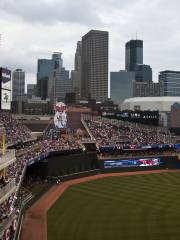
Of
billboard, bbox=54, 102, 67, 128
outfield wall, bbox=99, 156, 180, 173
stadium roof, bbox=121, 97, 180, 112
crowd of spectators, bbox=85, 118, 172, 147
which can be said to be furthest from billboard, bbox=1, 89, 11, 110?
stadium roof, bbox=121, 97, 180, 112

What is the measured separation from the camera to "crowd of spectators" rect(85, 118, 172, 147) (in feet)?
242

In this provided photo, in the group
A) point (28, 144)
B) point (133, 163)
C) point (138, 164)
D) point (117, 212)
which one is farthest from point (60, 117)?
point (117, 212)

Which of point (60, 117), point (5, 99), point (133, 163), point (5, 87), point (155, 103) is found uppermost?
point (155, 103)

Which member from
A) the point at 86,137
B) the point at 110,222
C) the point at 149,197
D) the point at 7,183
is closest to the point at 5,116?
the point at 86,137

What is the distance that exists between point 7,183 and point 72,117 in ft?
196

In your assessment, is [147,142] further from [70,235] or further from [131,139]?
[70,235]

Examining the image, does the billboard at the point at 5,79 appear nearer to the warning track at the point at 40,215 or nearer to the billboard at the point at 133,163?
the warning track at the point at 40,215

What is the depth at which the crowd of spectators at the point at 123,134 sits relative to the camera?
73875mm

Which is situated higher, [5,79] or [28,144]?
[5,79]

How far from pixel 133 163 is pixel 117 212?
28352mm

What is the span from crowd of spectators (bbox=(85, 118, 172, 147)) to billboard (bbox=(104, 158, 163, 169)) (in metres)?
6.45

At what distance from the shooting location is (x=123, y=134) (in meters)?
78.6

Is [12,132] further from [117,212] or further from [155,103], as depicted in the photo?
[155,103]

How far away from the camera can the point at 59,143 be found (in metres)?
63.4
